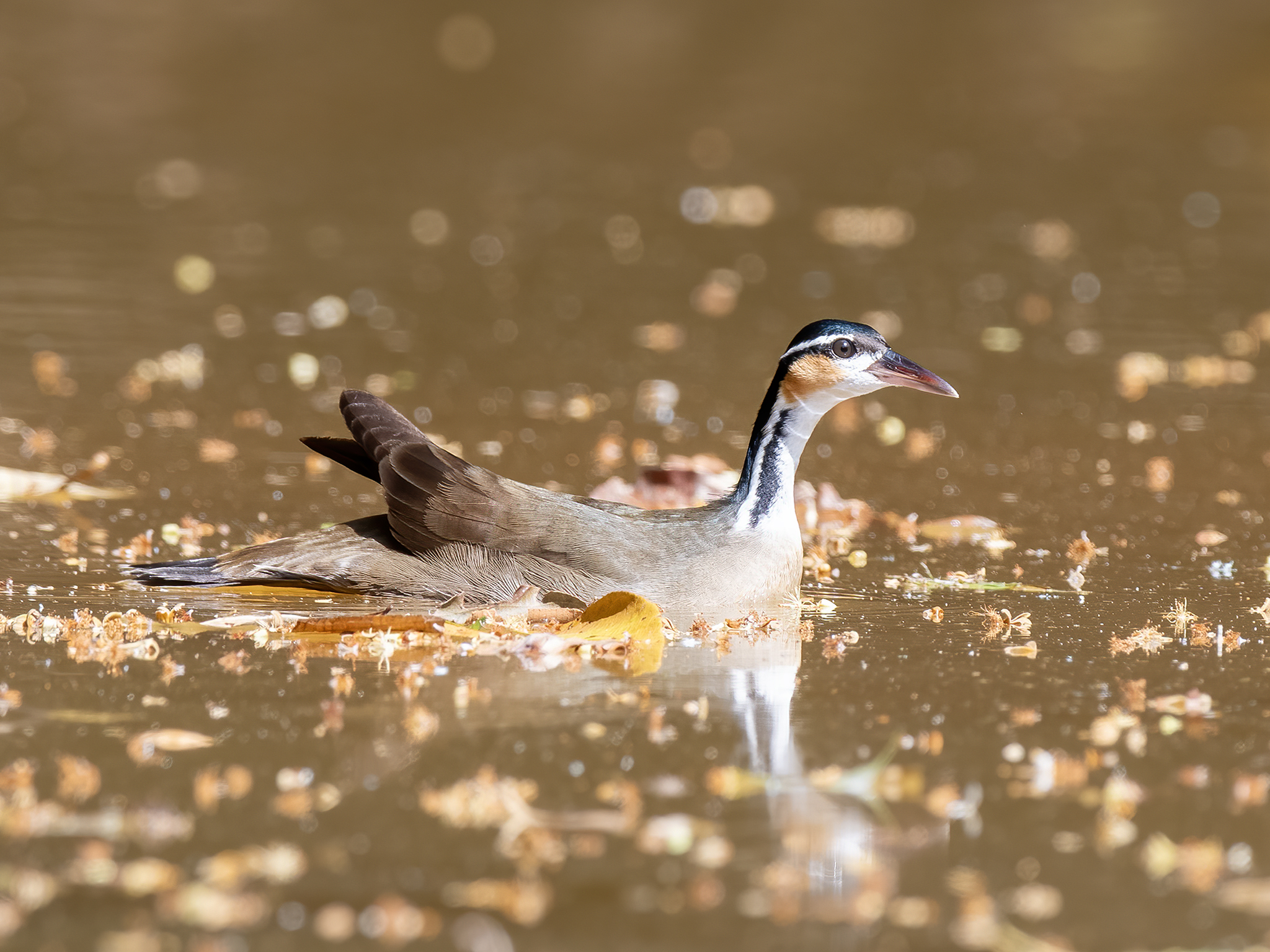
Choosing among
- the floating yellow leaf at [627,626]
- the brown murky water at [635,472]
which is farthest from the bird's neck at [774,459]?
the floating yellow leaf at [627,626]

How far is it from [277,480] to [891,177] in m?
9.17

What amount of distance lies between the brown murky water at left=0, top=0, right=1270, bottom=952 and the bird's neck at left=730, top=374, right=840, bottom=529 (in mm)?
409

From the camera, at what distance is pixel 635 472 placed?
25.6 feet

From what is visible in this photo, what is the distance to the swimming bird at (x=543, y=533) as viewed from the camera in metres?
5.61

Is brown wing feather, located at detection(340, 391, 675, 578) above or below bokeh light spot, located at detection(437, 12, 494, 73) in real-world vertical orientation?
below

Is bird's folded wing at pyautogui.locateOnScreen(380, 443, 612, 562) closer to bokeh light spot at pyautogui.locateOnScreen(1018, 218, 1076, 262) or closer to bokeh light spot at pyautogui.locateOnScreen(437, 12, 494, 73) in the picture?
bokeh light spot at pyautogui.locateOnScreen(1018, 218, 1076, 262)

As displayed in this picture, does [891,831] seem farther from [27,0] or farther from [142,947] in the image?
[27,0]

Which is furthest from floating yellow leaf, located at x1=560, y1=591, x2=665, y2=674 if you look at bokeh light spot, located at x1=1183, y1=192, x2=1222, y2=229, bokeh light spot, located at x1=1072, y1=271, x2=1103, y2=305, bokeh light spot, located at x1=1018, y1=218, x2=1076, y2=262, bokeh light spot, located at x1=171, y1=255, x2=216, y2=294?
bokeh light spot, located at x1=1183, y1=192, x2=1222, y2=229

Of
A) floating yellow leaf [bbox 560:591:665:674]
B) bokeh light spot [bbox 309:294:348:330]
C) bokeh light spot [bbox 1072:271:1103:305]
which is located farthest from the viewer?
bokeh light spot [bbox 1072:271:1103:305]

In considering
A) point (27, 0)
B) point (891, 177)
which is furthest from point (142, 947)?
point (27, 0)

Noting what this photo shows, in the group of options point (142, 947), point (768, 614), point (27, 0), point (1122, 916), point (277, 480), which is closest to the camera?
point (142, 947)

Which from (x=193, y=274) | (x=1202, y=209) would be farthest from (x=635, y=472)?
(x=1202, y=209)

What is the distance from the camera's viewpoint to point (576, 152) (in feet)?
51.7

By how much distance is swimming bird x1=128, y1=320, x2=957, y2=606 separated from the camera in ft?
18.4
